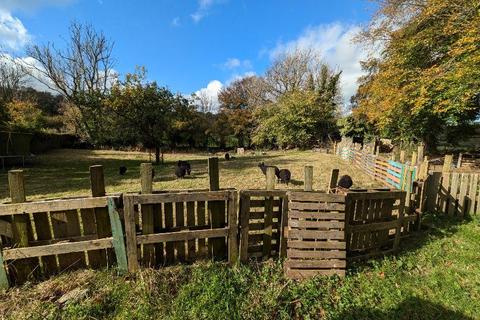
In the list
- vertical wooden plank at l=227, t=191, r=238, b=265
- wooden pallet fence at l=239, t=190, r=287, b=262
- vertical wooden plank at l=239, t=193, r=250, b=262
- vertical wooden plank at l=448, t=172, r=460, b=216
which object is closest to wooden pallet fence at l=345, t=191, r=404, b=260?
wooden pallet fence at l=239, t=190, r=287, b=262

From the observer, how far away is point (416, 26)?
1262 centimetres

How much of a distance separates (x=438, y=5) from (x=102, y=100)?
1744 centimetres

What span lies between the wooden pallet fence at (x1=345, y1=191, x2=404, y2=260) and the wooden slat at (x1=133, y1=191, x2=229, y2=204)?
1.88 metres

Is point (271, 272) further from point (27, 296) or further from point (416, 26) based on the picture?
point (416, 26)

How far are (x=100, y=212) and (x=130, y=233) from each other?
18.3 inches

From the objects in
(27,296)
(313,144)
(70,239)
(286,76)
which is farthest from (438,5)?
(286,76)

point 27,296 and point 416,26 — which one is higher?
point 416,26

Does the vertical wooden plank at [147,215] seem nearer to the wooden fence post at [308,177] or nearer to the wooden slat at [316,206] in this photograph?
the wooden slat at [316,206]

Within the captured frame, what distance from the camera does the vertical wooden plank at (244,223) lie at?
3.42 m

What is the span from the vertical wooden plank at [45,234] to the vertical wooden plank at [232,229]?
89.5 inches

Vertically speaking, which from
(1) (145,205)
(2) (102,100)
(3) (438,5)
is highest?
(3) (438,5)

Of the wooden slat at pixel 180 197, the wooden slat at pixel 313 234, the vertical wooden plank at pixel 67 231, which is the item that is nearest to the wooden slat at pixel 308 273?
the wooden slat at pixel 313 234

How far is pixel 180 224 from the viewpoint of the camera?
336cm

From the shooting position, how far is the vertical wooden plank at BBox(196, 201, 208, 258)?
3.40m
